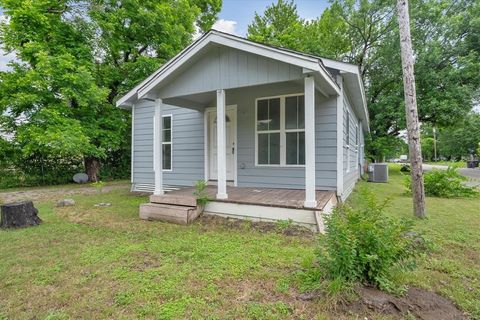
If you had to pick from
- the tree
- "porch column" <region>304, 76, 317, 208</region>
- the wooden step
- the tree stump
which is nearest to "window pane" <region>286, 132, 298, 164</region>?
"porch column" <region>304, 76, 317, 208</region>

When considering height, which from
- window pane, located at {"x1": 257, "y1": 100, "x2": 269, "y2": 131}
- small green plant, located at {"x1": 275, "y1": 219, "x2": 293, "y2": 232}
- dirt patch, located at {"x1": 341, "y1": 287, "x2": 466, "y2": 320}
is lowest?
dirt patch, located at {"x1": 341, "y1": 287, "x2": 466, "y2": 320}

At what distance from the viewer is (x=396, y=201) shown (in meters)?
6.60

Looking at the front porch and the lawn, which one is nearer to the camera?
the lawn

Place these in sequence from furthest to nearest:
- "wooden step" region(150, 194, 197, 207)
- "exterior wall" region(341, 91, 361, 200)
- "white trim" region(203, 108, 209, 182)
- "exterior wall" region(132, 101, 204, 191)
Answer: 1. "exterior wall" region(132, 101, 204, 191)
2. "white trim" region(203, 108, 209, 182)
3. "exterior wall" region(341, 91, 361, 200)
4. "wooden step" region(150, 194, 197, 207)

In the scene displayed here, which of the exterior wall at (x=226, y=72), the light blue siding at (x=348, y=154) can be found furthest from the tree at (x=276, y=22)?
the exterior wall at (x=226, y=72)

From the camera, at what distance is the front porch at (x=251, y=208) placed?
4.09 metres

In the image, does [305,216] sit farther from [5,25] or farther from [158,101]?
[5,25]

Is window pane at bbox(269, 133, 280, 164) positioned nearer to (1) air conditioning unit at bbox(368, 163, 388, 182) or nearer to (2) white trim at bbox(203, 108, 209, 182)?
(2) white trim at bbox(203, 108, 209, 182)

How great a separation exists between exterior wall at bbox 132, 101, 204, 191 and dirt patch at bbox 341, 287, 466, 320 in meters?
5.52

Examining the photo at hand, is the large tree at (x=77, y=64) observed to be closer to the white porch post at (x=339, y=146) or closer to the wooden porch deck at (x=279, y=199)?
the wooden porch deck at (x=279, y=199)

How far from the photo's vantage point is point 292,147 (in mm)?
5926

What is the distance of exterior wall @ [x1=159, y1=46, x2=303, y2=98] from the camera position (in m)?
4.36

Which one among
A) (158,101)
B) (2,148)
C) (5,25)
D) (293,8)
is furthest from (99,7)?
(293,8)

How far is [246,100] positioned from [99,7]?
873cm
